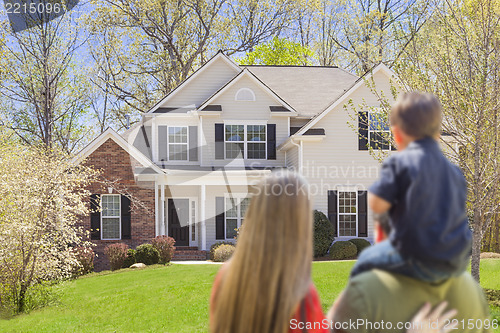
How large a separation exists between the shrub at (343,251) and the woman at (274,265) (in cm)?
1605

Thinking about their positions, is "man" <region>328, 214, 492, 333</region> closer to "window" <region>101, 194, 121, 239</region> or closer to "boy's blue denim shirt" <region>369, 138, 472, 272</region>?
"boy's blue denim shirt" <region>369, 138, 472, 272</region>

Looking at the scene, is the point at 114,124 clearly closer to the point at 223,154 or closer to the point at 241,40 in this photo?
the point at 241,40

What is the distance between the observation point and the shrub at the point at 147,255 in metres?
17.6

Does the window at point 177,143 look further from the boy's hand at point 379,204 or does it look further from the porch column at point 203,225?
the boy's hand at point 379,204

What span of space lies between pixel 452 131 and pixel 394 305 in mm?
7645

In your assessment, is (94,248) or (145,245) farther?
(94,248)

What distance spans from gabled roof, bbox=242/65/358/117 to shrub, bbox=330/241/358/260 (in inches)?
242

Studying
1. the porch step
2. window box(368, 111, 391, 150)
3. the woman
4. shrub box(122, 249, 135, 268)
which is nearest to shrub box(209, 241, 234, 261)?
the porch step

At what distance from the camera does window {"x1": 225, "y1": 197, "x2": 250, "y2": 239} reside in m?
20.8

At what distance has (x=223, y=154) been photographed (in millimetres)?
20891

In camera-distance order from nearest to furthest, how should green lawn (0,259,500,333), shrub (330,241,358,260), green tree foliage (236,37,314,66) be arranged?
green lawn (0,259,500,333)
shrub (330,241,358,260)
green tree foliage (236,37,314,66)

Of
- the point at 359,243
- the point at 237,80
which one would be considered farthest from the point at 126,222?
the point at 359,243

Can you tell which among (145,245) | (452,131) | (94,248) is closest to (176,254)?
(145,245)

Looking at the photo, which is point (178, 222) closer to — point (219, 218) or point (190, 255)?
point (219, 218)
